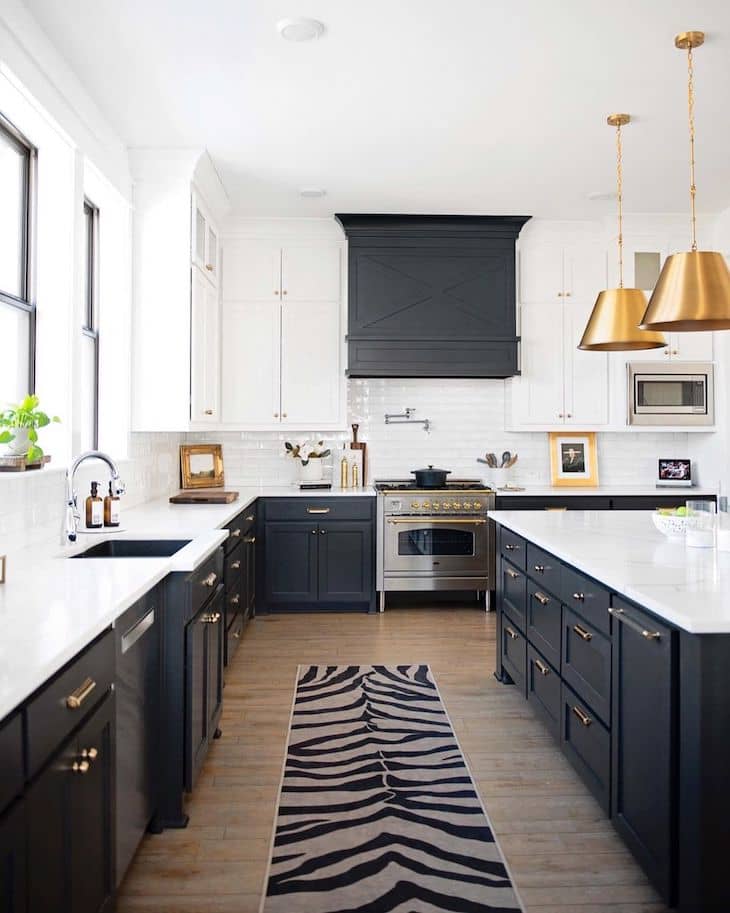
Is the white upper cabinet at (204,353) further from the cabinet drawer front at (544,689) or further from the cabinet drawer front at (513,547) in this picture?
the cabinet drawer front at (544,689)

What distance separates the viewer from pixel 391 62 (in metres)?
3.12

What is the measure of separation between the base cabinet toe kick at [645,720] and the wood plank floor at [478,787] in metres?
0.11

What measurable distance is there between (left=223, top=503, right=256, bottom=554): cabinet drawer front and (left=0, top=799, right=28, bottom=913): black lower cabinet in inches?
96.7

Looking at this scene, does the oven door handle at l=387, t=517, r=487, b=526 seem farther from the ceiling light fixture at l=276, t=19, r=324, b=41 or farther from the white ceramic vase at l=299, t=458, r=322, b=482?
A: the ceiling light fixture at l=276, t=19, r=324, b=41

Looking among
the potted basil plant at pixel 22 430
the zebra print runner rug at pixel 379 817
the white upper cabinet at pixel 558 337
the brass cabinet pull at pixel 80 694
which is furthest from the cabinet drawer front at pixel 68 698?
the white upper cabinet at pixel 558 337

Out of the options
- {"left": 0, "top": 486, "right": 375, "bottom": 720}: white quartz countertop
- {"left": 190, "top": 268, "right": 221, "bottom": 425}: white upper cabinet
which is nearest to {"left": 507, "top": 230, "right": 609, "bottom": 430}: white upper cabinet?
{"left": 190, "top": 268, "right": 221, "bottom": 425}: white upper cabinet

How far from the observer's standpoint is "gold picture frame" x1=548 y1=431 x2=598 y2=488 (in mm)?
5672

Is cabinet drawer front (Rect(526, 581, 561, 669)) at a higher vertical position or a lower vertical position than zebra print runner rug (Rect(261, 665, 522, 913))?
higher

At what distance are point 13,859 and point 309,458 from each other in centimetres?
432

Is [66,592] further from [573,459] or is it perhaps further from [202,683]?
[573,459]

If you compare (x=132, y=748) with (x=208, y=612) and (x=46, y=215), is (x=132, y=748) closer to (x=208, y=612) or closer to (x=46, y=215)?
(x=208, y=612)

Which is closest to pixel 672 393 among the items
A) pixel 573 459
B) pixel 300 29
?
pixel 573 459

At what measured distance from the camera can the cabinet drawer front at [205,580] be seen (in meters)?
2.48

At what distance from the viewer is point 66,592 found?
A: 6.48ft
